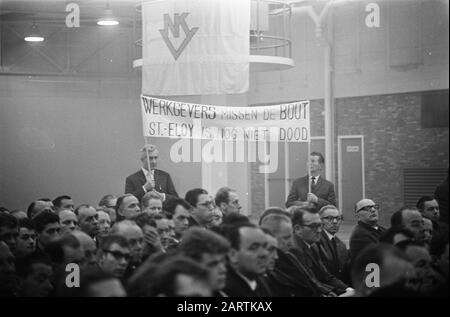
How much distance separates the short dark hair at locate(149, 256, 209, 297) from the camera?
11.5ft

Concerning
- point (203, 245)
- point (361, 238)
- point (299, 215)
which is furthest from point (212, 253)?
point (361, 238)

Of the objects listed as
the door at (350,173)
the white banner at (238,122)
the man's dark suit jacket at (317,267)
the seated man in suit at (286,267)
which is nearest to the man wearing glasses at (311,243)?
the man's dark suit jacket at (317,267)

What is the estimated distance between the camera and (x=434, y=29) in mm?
12641

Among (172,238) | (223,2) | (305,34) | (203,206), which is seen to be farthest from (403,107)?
(172,238)

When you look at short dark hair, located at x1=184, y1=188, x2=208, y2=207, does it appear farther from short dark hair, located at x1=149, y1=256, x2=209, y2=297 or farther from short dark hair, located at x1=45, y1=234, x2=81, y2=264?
short dark hair, located at x1=149, y1=256, x2=209, y2=297

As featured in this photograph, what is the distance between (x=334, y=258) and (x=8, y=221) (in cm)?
239

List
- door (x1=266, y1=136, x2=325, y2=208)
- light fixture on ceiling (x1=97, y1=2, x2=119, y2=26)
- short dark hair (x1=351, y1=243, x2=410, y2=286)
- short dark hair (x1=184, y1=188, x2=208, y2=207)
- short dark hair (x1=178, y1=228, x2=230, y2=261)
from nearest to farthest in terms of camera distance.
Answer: short dark hair (x1=178, y1=228, x2=230, y2=261), short dark hair (x1=351, y1=243, x2=410, y2=286), short dark hair (x1=184, y1=188, x2=208, y2=207), light fixture on ceiling (x1=97, y1=2, x2=119, y2=26), door (x1=266, y1=136, x2=325, y2=208)

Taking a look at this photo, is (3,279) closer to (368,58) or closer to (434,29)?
(434,29)

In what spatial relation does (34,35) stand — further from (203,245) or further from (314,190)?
(203,245)

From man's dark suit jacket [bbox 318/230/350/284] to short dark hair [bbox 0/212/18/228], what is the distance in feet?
7.20

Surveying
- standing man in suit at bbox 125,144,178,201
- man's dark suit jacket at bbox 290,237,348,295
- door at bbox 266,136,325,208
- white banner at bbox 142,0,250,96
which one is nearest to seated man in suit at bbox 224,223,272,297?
man's dark suit jacket at bbox 290,237,348,295

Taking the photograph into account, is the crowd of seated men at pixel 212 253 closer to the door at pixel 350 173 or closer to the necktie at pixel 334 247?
the necktie at pixel 334 247

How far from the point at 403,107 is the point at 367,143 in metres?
1.01
